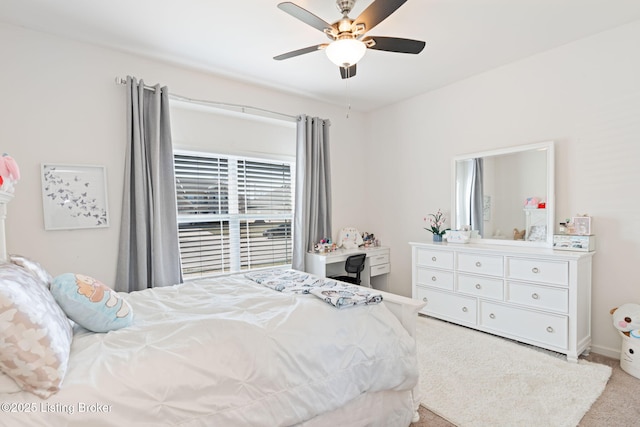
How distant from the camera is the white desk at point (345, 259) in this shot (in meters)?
3.65

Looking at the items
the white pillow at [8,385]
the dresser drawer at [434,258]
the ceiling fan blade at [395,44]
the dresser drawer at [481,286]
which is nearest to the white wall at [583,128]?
the dresser drawer at [434,258]

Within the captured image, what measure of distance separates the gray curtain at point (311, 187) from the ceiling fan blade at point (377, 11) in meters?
1.96

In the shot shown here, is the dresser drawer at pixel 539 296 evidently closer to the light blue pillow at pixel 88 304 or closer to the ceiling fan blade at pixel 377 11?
the ceiling fan blade at pixel 377 11

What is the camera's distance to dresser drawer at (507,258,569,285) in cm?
251

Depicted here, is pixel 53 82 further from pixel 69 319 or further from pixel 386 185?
pixel 386 185

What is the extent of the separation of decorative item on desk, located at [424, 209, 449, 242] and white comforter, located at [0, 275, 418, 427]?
2.00 metres

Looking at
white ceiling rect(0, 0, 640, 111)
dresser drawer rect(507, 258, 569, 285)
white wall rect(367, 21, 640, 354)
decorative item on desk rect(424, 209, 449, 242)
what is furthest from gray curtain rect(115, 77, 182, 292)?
dresser drawer rect(507, 258, 569, 285)

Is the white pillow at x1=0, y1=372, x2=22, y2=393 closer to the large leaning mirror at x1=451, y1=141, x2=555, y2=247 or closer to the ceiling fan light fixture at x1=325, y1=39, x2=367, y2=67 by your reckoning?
the ceiling fan light fixture at x1=325, y1=39, x2=367, y2=67

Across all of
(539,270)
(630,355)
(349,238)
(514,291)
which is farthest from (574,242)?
(349,238)

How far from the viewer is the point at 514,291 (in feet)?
9.17

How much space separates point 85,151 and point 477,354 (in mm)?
3601

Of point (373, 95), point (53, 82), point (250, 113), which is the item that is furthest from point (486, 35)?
point (53, 82)

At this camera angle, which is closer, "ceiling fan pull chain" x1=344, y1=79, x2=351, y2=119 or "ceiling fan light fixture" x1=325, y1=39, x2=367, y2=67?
"ceiling fan light fixture" x1=325, y1=39, x2=367, y2=67

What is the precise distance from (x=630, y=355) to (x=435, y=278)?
1535 millimetres
